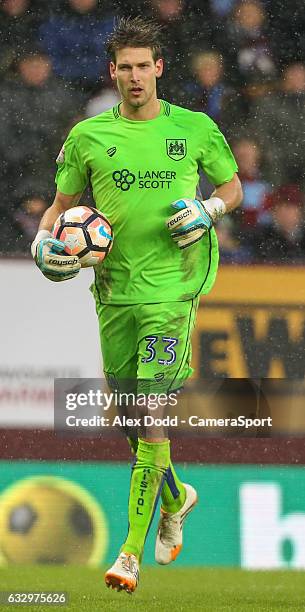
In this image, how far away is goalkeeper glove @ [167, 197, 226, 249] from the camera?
4.18 metres

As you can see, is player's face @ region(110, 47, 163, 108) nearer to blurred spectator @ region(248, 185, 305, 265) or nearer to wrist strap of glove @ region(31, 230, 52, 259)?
wrist strap of glove @ region(31, 230, 52, 259)

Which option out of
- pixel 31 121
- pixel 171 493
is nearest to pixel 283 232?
pixel 31 121

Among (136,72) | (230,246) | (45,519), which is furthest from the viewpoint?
(230,246)

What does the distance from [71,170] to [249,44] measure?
1.98 meters

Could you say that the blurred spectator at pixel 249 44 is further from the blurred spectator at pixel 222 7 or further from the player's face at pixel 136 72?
the player's face at pixel 136 72

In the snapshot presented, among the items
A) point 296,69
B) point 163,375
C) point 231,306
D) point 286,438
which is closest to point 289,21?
point 296,69

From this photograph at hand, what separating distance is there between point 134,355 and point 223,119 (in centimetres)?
200

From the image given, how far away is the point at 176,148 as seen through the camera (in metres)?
4.43

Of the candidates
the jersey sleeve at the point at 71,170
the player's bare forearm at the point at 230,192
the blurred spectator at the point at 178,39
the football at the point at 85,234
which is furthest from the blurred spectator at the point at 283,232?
the football at the point at 85,234

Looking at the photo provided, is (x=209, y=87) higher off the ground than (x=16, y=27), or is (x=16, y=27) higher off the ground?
(x=16, y=27)

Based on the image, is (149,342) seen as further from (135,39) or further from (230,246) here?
(230,246)

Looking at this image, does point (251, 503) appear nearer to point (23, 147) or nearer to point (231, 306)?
point (231, 306)

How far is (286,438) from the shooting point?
587 centimetres

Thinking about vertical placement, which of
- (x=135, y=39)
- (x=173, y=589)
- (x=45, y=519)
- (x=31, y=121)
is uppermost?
(x=135, y=39)
